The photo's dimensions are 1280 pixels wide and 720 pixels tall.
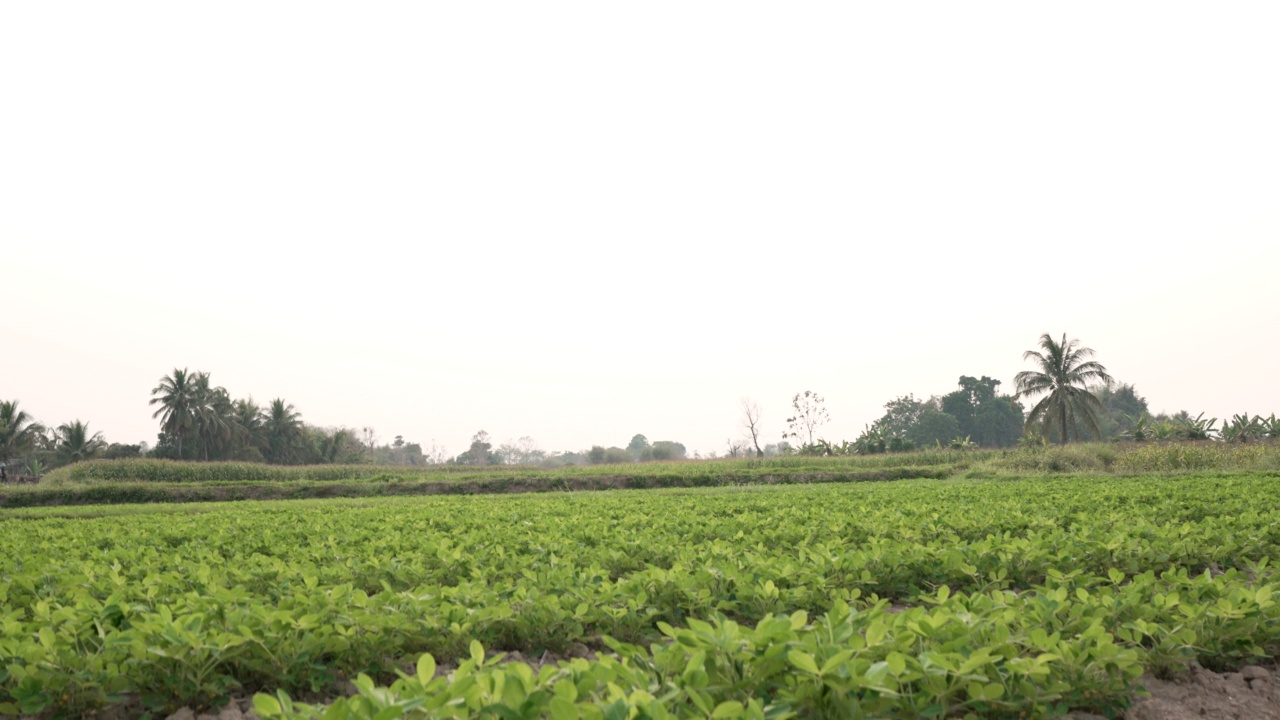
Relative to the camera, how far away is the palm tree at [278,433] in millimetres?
56000

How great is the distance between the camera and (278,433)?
185 feet

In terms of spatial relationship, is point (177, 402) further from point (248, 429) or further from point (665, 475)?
point (665, 475)

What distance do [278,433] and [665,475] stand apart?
120ft

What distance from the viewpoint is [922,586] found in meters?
6.46

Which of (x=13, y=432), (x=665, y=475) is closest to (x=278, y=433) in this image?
(x=13, y=432)

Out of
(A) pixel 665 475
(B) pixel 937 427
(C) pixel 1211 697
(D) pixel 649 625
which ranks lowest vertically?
(C) pixel 1211 697

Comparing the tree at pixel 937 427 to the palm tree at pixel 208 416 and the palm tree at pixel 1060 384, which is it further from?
the palm tree at pixel 208 416

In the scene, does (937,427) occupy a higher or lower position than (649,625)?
higher

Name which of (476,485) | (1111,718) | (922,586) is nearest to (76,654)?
(1111,718)

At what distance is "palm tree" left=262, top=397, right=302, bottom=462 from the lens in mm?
56000

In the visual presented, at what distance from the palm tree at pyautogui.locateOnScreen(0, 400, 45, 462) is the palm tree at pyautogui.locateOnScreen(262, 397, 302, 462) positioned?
13.3 metres

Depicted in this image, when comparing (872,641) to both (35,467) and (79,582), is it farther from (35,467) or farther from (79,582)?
(35,467)

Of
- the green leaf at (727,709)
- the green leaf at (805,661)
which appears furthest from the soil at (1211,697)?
the green leaf at (727,709)

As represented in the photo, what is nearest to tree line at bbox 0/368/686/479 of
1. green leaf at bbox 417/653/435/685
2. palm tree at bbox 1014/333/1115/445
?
palm tree at bbox 1014/333/1115/445
